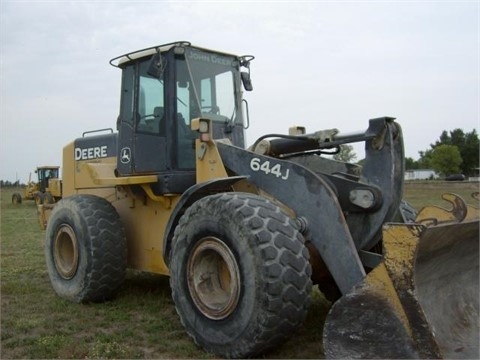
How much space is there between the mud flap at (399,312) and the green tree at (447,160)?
63354mm

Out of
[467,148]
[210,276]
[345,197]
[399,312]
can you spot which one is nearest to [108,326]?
[210,276]

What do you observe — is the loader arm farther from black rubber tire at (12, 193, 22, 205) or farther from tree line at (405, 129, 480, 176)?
tree line at (405, 129, 480, 176)

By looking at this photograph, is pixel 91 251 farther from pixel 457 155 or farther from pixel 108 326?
pixel 457 155

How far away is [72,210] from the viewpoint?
625cm

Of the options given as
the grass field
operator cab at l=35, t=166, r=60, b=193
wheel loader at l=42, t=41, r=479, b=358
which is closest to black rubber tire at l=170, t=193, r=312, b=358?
wheel loader at l=42, t=41, r=479, b=358

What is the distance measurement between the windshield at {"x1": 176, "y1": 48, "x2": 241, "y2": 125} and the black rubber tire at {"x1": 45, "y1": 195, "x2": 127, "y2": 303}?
1503mm

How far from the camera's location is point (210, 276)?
4617 mm

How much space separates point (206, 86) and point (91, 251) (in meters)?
2.22

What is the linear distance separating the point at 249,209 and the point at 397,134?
1.41 meters

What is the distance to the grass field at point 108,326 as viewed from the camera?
4.55 m

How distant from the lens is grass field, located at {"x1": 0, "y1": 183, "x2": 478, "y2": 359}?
4.55 m

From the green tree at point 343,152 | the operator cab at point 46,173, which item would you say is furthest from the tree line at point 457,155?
the green tree at point 343,152

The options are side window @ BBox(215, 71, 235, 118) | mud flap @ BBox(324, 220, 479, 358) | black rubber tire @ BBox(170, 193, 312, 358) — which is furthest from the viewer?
side window @ BBox(215, 71, 235, 118)

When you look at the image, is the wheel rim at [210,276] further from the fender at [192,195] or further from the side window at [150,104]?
the side window at [150,104]
